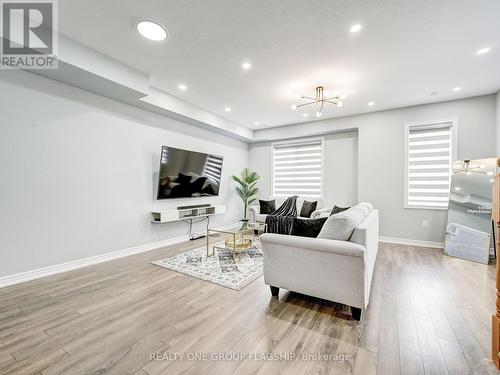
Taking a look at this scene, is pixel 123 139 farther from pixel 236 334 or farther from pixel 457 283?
pixel 457 283

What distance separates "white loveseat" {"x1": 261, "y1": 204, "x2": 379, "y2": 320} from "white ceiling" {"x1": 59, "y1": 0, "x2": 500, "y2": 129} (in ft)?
6.83

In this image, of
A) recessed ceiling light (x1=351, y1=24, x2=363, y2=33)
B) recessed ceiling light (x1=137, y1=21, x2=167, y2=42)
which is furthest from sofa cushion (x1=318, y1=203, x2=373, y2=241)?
recessed ceiling light (x1=137, y1=21, x2=167, y2=42)

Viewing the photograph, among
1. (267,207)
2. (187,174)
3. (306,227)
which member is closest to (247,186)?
(267,207)

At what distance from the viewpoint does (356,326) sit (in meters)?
1.91

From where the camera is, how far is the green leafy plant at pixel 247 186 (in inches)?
250

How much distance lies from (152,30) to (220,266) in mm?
3162

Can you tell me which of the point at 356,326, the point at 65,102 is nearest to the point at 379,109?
the point at 356,326

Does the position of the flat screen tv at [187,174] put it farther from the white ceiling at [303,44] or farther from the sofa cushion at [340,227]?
the sofa cushion at [340,227]

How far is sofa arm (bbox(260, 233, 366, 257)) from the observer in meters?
1.92

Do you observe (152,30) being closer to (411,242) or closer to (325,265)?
(325,265)

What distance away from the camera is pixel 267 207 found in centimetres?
580

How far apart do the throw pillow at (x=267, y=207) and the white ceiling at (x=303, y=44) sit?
278 centimetres

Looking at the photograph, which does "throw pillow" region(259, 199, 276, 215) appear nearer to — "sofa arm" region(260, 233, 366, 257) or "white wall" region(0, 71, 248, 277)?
"white wall" region(0, 71, 248, 277)

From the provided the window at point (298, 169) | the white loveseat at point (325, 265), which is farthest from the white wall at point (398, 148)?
the white loveseat at point (325, 265)
